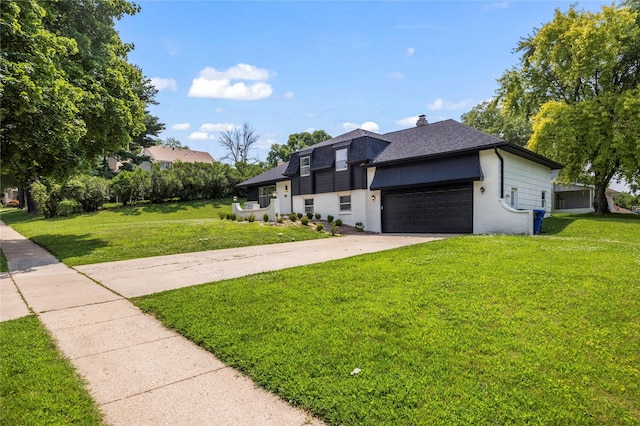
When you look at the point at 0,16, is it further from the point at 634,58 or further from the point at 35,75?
the point at 634,58

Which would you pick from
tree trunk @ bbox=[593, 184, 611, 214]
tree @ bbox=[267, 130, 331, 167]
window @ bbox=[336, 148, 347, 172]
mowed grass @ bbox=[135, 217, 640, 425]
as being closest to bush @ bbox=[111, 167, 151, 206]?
window @ bbox=[336, 148, 347, 172]

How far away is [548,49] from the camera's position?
20.9 m

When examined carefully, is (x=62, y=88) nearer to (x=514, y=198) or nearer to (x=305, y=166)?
(x=305, y=166)

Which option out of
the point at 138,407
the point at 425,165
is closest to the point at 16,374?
the point at 138,407

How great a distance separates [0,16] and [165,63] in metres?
6.79

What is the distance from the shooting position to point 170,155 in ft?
183

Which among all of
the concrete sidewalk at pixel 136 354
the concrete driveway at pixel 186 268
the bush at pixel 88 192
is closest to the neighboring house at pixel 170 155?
the bush at pixel 88 192

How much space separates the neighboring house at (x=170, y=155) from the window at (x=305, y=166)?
113 feet

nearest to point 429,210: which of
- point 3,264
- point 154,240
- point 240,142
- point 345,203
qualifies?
point 345,203

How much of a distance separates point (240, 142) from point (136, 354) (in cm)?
5381

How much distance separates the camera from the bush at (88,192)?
2500cm

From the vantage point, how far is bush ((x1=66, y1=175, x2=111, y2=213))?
82.0 feet

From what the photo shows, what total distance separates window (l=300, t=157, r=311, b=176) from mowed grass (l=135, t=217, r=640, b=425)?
53.1 feet

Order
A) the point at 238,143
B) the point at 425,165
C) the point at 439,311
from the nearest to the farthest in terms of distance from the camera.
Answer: the point at 439,311, the point at 425,165, the point at 238,143
